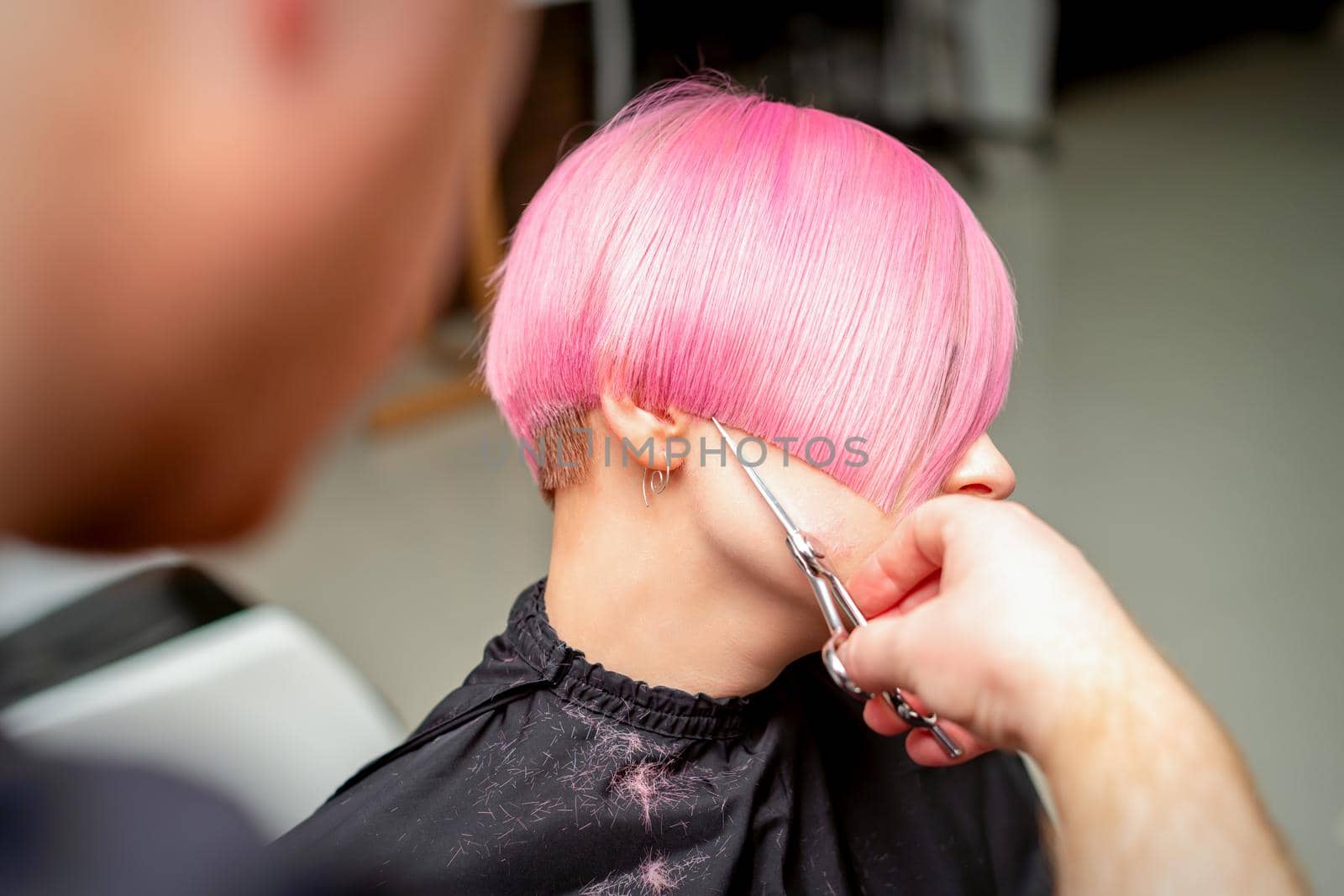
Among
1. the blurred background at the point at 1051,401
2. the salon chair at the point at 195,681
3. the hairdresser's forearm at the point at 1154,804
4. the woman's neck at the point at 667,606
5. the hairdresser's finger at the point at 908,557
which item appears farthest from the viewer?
the blurred background at the point at 1051,401

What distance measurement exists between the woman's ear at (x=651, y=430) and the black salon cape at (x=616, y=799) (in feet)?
0.47

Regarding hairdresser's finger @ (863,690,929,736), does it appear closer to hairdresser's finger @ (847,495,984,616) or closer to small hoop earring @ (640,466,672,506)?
hairdresser's finger @ (847,495,984,616)

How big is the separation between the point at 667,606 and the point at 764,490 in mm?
110

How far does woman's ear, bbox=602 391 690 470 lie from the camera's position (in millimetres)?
638

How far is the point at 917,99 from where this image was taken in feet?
12.5

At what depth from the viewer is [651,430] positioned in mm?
636

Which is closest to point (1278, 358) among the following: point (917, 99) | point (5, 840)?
point (917, 99)

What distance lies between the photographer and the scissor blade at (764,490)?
2.04ft

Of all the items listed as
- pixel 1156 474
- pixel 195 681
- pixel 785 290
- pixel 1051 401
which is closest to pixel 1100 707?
pixel 785 290

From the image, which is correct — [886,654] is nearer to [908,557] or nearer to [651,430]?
[908,557]

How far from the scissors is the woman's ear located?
0.02 m

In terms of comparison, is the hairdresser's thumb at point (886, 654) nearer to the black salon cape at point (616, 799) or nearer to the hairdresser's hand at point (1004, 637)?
the hairdresser's hand at point (1004, 637)

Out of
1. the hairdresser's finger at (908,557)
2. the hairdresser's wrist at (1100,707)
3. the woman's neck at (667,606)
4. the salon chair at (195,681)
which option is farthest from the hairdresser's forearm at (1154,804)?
the salon chair at (195,681)

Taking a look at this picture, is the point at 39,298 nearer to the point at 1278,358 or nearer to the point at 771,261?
the point at 771,261
